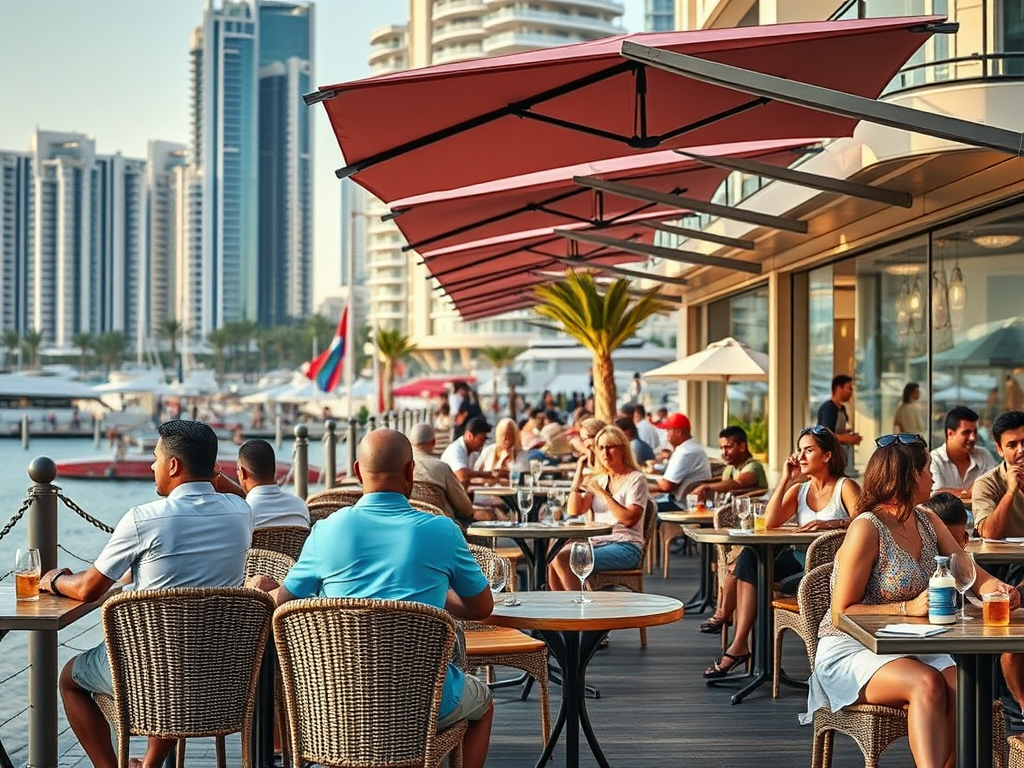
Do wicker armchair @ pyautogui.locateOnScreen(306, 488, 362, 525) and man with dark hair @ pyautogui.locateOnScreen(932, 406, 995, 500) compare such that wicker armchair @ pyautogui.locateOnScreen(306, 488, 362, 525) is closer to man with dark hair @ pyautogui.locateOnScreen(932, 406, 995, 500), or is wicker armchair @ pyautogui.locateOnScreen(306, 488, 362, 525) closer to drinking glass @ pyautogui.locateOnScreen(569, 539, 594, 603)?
drinking glass @ pyautogui.locateOnScreen(569, 539, 594, 603)

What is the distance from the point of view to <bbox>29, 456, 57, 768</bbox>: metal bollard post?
5.80 m

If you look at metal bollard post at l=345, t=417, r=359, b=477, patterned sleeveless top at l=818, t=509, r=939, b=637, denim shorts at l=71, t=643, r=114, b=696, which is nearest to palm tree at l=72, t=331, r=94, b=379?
metal bollard post at l=345, t=417, r=359, b=477

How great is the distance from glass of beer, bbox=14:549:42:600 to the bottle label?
314cm

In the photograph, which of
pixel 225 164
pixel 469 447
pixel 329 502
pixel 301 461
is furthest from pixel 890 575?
pixel 225 164

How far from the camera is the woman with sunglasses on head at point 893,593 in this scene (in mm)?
4715

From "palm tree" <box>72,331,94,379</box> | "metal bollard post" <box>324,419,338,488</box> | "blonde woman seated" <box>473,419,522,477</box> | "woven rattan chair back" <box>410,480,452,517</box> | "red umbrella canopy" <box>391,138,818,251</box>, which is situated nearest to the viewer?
"woven rattan chair back" <box>410,480,452,517</box>

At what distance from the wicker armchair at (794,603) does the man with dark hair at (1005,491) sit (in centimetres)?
77

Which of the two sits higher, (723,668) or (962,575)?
(962,575)

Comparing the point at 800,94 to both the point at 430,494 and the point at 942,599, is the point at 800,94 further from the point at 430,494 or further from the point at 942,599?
the point at 430,494

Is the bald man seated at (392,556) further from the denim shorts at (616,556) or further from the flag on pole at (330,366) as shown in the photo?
the flag on pole at (330,366)

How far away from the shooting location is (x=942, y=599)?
4.45m

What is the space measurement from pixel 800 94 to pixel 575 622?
104 inches

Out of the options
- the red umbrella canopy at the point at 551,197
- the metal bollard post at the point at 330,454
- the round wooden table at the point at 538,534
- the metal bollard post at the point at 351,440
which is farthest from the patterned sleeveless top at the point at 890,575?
the metal bollard post at the point at 351,440

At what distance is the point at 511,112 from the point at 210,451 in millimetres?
2833
